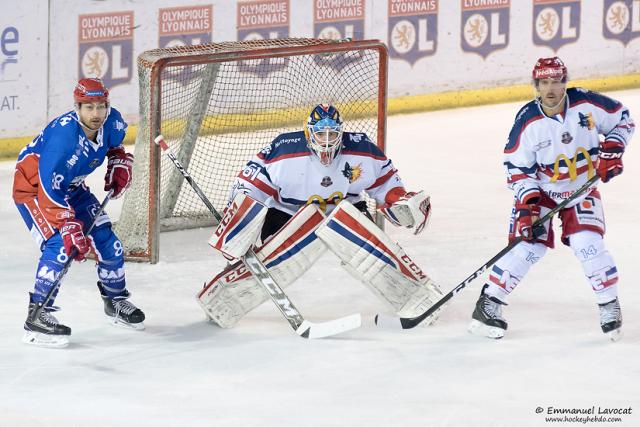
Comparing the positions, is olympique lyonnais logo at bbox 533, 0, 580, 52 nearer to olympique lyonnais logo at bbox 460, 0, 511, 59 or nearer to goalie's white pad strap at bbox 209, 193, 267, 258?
olympique lyonnais logo at bbox 460, 0, 511, 59

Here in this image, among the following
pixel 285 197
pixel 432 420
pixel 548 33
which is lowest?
pixel 432 420

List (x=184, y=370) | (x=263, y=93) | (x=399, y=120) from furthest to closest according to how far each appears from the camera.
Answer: (x=399, y=120), (x=263, y=93), (x=184, y=370)

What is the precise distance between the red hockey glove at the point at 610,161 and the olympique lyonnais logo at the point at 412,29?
4.81m

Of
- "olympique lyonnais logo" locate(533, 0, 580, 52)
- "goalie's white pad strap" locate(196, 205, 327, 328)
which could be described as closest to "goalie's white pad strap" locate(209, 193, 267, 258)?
"goalie's white pad strap" locate(196, 205, 327, 328)

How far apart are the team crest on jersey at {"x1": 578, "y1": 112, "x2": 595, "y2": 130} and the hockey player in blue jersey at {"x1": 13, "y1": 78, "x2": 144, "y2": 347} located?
1.75 m

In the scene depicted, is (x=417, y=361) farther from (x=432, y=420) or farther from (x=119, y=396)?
(x=119, y=396)

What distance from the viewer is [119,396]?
4859 mm

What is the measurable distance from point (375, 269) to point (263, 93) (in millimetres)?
2916

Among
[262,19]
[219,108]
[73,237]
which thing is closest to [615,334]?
[73,237]

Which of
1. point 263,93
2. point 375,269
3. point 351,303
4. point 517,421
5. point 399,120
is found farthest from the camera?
point 399,120

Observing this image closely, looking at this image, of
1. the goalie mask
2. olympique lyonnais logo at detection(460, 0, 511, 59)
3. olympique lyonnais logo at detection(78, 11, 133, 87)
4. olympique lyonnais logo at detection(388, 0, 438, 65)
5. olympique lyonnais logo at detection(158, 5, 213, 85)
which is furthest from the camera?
olympique lyonnais logo at detection(460, 0, 511, 59)

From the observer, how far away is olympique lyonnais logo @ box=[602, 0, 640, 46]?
35.1 feet

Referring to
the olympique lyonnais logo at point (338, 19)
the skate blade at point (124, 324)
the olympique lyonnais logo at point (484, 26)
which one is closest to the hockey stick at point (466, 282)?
the skate blade at point (124, 324)

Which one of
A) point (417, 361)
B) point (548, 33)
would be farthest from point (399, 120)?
point (417, 361)
